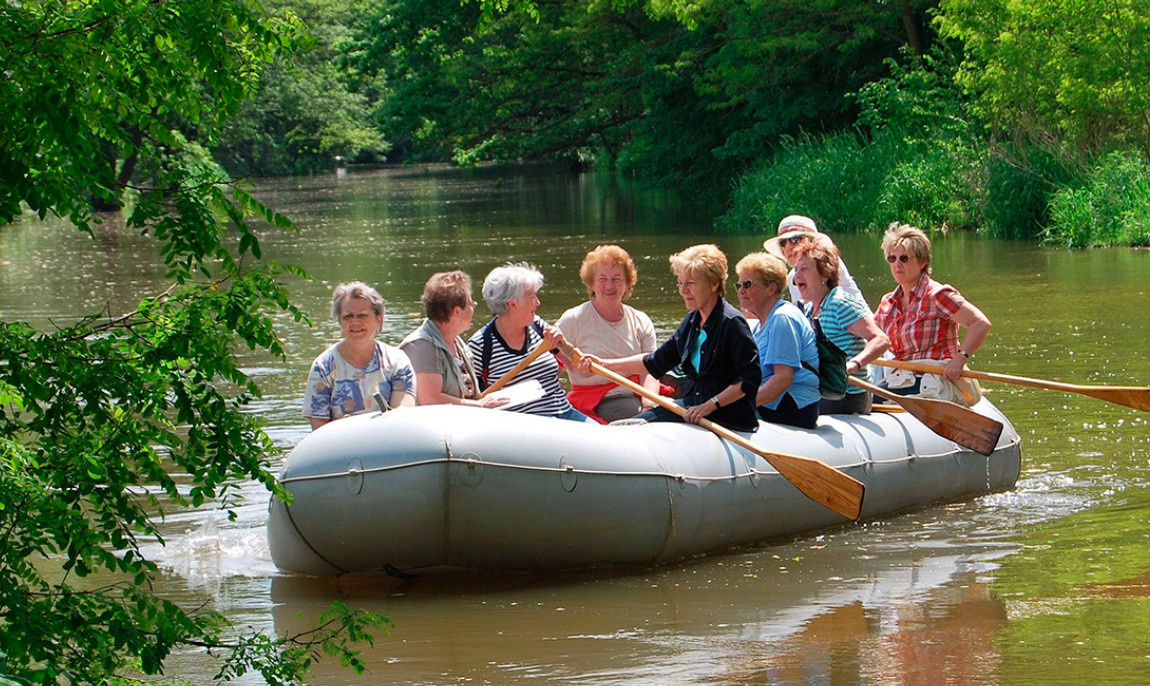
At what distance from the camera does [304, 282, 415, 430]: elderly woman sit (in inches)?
237

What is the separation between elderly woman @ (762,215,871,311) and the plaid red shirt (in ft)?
0.56

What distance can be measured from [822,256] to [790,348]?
30.7 inches

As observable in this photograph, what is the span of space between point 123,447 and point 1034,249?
655 inches

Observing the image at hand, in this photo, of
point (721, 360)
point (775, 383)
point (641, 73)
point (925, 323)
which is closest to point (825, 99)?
point (641, 73)

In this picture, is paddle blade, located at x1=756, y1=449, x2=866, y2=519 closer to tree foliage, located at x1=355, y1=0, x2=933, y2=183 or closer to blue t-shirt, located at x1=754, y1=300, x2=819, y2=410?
blue t-shirt, located at x1=754, y1=300, x2=819, y2=410

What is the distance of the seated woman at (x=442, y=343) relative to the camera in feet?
20.0

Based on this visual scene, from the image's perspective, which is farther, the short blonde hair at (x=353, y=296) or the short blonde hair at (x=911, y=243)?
the short blonde hair at (x=911, y=243)

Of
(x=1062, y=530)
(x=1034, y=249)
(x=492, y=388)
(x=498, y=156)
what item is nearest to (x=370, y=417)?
(x=492, y=388)

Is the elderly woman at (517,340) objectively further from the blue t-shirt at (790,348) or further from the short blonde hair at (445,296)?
the blue t-shirt at (790,348)

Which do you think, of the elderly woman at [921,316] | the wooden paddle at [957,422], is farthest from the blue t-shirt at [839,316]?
the elderly woman at [921,316]

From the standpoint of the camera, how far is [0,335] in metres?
2.96

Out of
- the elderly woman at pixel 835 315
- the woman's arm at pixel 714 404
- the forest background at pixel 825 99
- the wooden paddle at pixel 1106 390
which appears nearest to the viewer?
the woman's arm at pixel 714 404

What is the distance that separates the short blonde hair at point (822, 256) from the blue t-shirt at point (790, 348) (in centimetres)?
49

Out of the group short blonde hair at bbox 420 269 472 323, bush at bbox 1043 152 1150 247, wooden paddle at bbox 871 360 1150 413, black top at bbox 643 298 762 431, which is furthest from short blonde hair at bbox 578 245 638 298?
bush at bbox 1043 152 1150 247
